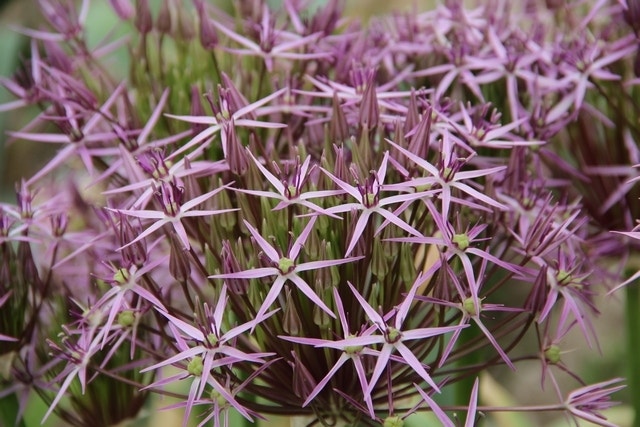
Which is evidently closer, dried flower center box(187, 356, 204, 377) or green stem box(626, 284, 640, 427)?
dried flower center box(187, 356, 204, 377)

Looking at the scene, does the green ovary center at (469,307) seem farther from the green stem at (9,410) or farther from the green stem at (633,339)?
the green stem at (9,410)

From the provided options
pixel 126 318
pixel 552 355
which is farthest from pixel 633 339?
pixel 126 318

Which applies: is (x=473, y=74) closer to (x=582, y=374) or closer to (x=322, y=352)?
(x=322, y=352)

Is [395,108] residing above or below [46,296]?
above

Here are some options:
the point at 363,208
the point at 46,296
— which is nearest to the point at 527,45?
the point at 363,208

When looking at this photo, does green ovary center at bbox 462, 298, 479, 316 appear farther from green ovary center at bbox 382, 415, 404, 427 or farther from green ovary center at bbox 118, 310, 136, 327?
green ovary center at bbox 118, 310, 136, 327

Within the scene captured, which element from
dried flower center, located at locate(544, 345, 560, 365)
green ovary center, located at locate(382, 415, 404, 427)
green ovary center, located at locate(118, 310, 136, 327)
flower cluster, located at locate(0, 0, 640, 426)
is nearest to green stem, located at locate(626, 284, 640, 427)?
flower cluster, located at locate(0, 0, 640, 426)

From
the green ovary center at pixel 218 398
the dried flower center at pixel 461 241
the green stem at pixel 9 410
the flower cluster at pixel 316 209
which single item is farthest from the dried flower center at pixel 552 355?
the green stem at pixel 9 410
